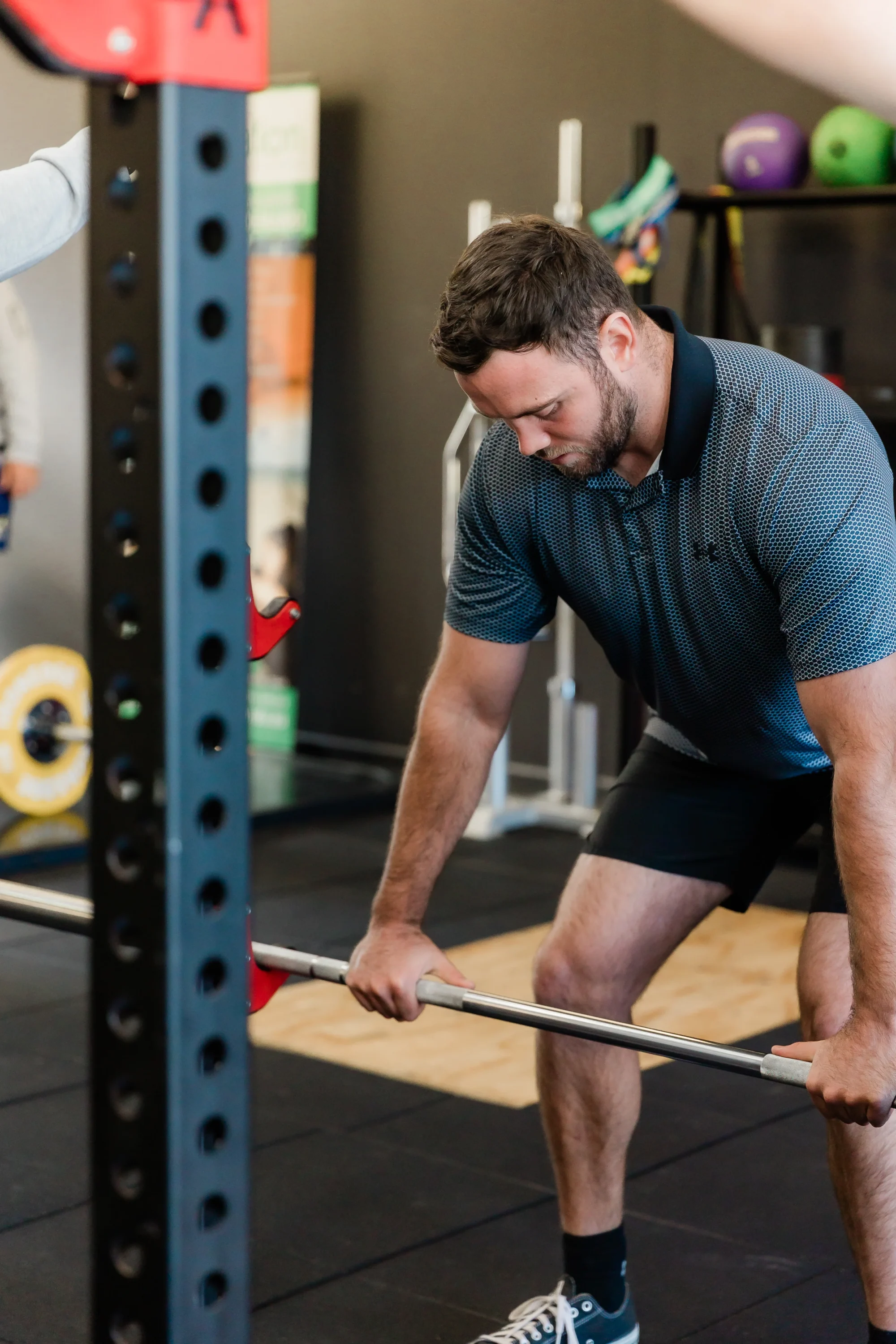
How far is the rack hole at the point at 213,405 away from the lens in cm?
84

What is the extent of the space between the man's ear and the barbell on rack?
2.24 feet

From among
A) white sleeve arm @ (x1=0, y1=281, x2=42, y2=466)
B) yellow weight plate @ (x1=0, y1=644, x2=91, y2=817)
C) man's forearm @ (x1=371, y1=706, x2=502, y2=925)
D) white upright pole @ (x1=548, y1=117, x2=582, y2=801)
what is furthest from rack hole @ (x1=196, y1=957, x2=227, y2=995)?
yellow weight plate @ (x1=0, y1=644, x2=91, y2=817)

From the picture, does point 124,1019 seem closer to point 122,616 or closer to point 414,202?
point 122,616

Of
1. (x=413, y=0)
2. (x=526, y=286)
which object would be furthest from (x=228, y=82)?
(x=413, y=0)

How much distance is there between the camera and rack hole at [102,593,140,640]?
2.79 feet

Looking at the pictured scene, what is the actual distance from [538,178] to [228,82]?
184 inches

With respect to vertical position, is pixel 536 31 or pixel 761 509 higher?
pixel 536 31

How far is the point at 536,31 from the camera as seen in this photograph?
5281 mm

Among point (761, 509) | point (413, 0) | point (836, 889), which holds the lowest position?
point (836, 889)

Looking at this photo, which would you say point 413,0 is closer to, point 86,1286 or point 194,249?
point 86,1286

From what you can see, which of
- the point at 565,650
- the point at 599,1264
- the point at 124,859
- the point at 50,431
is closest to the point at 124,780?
the point at 124,859

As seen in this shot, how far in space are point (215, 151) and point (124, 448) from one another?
158 mm

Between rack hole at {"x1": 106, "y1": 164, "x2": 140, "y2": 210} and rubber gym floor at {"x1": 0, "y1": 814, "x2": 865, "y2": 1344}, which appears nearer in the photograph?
rack hole at {"x1": 106, "y1": 164, "x2": 140, "y2": 210}

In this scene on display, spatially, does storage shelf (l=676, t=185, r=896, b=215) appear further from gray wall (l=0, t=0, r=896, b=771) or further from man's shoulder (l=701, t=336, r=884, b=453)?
man's shoulder (l=701, t=336, r=884, b=453)
